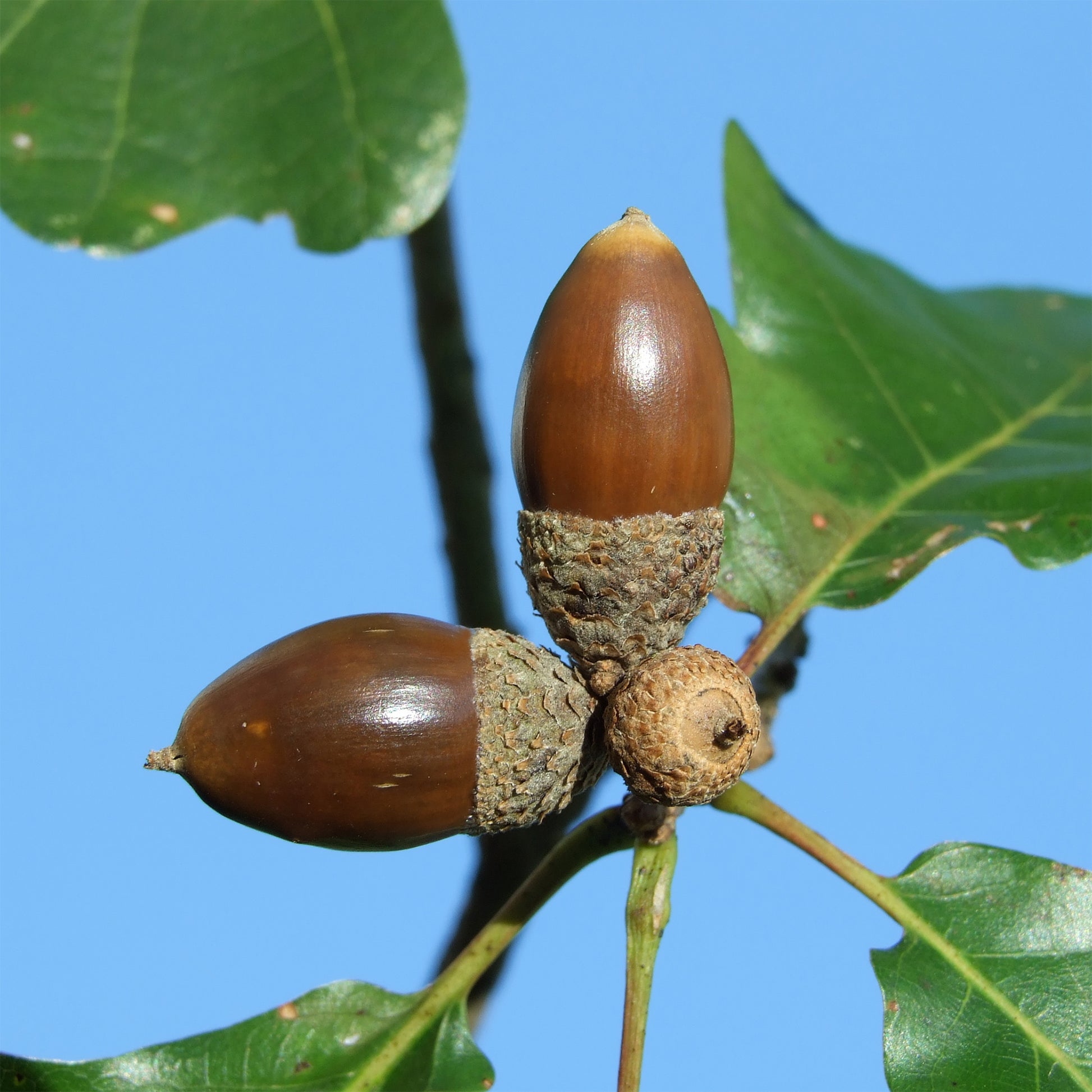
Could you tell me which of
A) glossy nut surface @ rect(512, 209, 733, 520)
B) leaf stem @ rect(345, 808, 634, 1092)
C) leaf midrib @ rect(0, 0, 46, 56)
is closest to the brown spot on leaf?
leaf midrib @ rect(0, 0, 46, 56)

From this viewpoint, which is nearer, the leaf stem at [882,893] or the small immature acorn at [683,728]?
the small immature acorn at [683,728]

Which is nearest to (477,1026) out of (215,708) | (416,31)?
(215,708)

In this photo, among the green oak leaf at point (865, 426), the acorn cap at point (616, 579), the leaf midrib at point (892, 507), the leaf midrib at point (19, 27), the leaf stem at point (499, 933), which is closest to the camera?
the acorn cap at point (616, 579)

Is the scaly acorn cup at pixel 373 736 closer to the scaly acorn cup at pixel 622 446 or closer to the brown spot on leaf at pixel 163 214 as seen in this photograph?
the scaly acorn cup at pixel 622 446

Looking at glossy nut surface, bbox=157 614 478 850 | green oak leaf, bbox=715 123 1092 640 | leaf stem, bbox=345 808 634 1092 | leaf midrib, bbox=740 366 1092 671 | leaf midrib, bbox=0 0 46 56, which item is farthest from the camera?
green oak leaf, bbox=715 123 1092 640

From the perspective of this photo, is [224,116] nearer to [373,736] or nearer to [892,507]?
[373,736]

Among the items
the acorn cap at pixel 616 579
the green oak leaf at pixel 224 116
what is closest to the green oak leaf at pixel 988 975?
the acorn cap at pixel 616 579

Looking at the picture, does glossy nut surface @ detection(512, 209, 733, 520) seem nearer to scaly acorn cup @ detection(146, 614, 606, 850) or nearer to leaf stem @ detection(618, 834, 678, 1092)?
scaly acorn cup @ detection(146, 614, 606, 850)

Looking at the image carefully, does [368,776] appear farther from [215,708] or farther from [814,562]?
[814,562]
